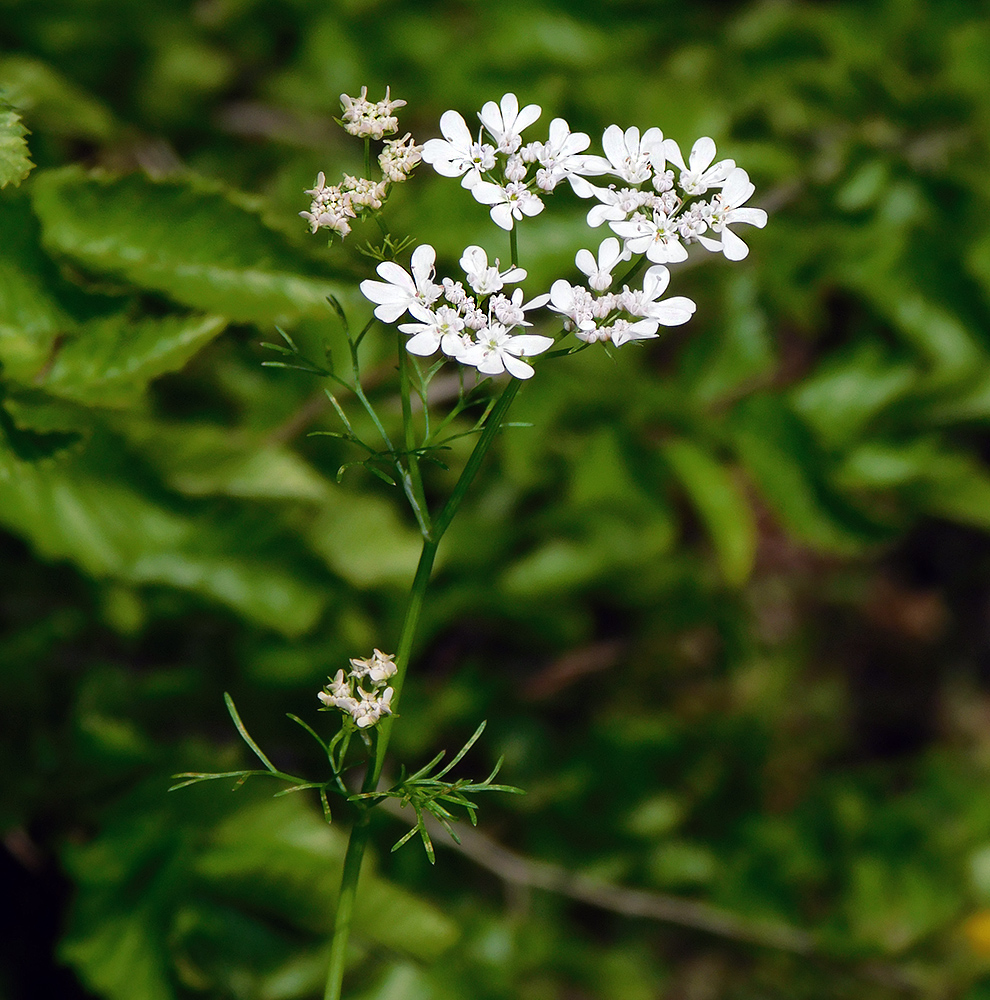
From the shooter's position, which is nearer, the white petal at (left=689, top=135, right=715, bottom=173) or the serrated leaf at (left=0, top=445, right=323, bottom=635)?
the white petal at (left=689, top=135, right=715, bottom=173)

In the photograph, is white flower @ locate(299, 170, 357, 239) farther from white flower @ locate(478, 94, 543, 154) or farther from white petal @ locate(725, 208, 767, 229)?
white petal @ locate(725, 208, 767, 229)

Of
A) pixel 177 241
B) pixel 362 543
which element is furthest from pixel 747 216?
pixel 362 543

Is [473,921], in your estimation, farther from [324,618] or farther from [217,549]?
[217,549]

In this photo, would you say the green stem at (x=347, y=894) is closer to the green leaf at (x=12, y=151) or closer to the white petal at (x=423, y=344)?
the white petal at (x=423, y=344)

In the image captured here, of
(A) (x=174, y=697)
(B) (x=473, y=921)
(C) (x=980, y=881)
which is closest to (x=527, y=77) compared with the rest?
(A) (x=174, y=697)

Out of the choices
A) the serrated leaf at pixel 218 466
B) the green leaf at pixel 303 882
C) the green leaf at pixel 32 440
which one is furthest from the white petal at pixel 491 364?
the green leaf at pixel 303 882

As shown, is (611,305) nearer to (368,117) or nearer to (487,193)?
(487,193)

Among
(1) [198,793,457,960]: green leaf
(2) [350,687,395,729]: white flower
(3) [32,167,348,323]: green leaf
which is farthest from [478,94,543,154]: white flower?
(1) [198,793,457,960]: green leaf
